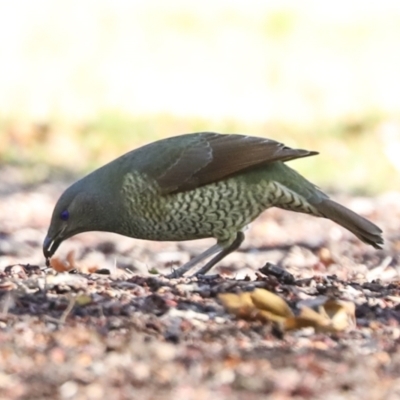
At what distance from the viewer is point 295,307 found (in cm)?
464

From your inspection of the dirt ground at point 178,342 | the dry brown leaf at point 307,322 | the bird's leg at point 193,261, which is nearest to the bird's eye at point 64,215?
the bird's leg at point 193,261

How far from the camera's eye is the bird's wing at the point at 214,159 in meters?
6.30

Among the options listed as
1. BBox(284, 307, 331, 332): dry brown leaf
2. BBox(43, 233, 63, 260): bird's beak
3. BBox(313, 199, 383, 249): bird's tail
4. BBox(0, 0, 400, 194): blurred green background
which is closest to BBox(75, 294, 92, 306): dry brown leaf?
BBox(284, 307, 331, 332): dry brown leaf

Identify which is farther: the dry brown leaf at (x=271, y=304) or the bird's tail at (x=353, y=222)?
the bird's tail at (x=353, y=222)

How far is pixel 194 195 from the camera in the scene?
631 cm

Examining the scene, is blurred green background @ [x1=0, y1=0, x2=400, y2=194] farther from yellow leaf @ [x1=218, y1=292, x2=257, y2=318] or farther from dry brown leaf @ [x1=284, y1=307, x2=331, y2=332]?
dry brown leaf @ [x1=284, y1=307, x2=331, y2=332]

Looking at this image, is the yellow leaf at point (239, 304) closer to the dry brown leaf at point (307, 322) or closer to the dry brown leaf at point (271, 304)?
the dry brown leaf at point (271, 304)

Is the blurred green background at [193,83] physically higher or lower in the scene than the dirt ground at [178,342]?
lower

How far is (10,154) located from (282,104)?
4.45 m

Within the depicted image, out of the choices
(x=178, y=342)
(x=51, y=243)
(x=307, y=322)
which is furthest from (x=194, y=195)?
(x=178, y=342)

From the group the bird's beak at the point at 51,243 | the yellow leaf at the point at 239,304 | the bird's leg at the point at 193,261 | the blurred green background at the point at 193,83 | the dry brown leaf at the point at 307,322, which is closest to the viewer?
the dry brown leaf at the point at 307,322

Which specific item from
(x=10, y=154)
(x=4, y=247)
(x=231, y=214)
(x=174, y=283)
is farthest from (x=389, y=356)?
(x=10, y=154)

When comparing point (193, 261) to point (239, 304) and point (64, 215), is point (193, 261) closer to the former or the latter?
point (64, 215)

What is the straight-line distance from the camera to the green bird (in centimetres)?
627
